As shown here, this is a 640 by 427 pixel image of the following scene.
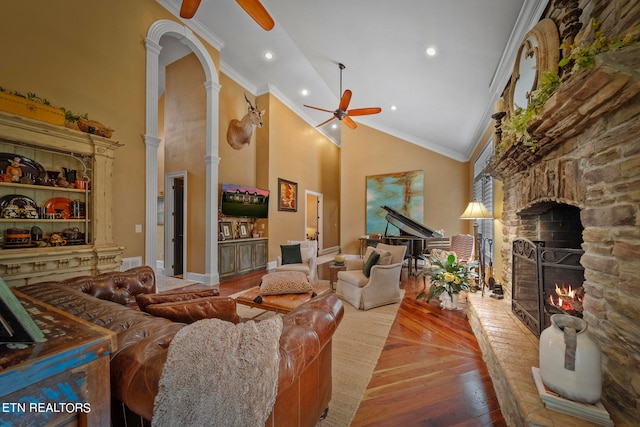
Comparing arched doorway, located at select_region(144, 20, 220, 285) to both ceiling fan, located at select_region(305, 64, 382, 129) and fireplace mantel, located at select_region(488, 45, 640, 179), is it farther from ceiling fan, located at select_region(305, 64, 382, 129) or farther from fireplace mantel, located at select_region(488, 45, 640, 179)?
fireplace mantel, located at select_region(488, 45, 640, 179)

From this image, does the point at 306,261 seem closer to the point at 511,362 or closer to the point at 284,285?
the point at 284,285

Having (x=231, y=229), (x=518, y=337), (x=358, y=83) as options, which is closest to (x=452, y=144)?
(x=358, y=83)

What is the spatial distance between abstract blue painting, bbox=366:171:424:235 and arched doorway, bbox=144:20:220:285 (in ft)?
14.8

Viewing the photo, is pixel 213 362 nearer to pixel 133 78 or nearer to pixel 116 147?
pixel 116 147

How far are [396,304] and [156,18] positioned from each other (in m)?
5.74

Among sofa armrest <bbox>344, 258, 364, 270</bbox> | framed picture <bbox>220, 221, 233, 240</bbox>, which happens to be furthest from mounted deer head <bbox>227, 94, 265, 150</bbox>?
sofa armrest <bbox>344, 258, 364, 270</bbox>

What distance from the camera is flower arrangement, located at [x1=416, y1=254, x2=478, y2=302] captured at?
316 cm

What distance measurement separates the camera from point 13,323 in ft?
1.99

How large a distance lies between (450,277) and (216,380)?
123 inches

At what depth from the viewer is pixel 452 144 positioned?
619 cm

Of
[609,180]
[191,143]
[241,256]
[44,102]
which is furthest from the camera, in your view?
[241,256]

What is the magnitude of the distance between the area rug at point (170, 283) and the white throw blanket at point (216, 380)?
13.9ft

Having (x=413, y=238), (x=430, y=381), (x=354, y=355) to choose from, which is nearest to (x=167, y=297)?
(x=354, y=355)

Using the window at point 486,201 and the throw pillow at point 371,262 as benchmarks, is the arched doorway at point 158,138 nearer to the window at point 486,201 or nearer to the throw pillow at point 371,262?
the throw pillow at point 371,262
